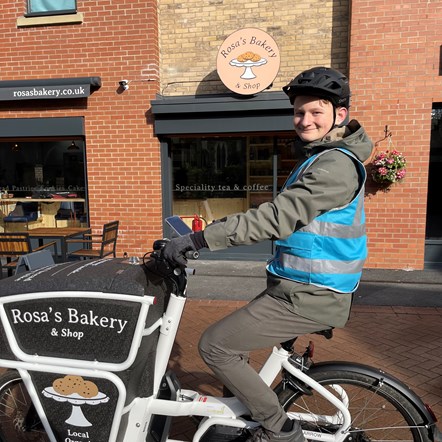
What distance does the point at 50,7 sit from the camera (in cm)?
714

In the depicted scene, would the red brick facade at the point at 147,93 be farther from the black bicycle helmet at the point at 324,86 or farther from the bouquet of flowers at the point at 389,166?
the black bicycle helmet at the point at 324,86

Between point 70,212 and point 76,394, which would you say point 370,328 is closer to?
point 76,394

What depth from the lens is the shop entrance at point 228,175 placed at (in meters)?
7.34

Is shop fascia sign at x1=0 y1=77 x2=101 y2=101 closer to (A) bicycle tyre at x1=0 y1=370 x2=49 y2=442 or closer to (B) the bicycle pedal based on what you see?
(A) bicycle tyre at x1=0 y1=370 x2=49 y2=442

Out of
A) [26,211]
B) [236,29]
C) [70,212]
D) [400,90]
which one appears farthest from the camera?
[26,211]

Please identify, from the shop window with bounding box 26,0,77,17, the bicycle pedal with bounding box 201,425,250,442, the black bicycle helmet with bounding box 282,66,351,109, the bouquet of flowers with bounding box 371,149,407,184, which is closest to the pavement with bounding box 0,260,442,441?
the bicycle pedal with bounding box 201,425,250,442

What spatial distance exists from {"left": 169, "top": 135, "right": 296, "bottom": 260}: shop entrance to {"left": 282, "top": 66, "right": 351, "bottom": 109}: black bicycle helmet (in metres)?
5.33

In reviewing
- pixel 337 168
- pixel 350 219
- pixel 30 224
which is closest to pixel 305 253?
pixel 350 219

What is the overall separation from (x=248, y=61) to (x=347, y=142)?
516 cm

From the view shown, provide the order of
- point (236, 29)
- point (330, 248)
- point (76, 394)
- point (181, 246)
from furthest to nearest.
Answer: 1. point (236, 29)
2. point (76, 394)
3. point (330, 248)
4. point (181, 246)

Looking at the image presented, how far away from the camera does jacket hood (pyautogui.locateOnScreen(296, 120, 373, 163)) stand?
1826 millimetres

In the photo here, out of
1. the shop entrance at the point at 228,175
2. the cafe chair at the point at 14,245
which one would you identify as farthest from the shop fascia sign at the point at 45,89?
the cafe chair at the point at 14,245

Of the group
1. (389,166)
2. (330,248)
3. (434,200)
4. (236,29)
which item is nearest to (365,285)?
(389,166)

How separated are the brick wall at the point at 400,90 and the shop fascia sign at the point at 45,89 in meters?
4.29
